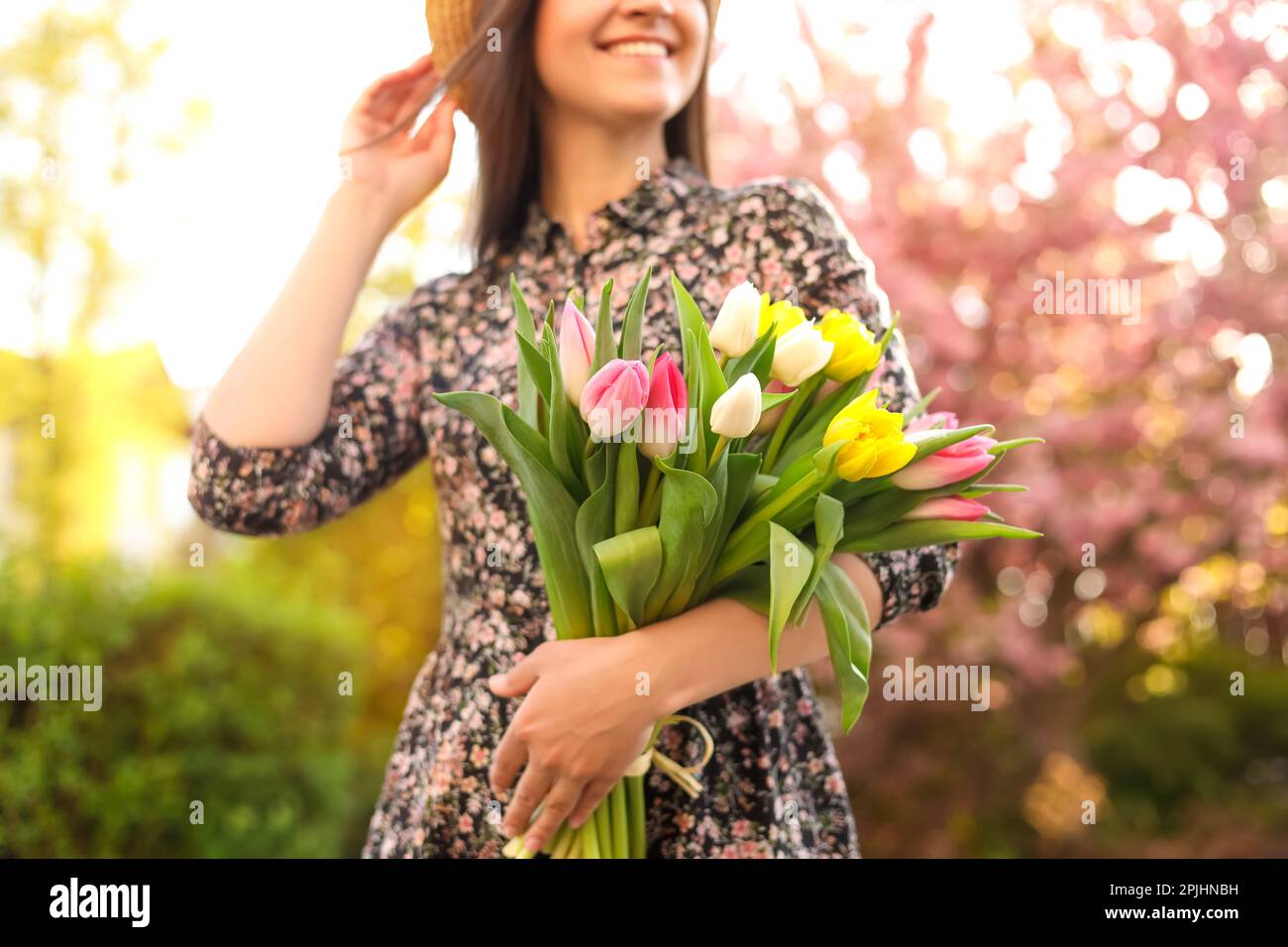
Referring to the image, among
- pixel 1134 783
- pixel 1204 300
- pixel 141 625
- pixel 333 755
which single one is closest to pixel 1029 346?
pixel 1204 300

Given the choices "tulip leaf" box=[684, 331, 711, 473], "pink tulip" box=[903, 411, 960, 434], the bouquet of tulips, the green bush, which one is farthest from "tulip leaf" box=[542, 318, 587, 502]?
the green bush

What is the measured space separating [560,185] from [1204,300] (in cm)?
300

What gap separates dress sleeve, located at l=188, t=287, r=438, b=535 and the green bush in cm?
208

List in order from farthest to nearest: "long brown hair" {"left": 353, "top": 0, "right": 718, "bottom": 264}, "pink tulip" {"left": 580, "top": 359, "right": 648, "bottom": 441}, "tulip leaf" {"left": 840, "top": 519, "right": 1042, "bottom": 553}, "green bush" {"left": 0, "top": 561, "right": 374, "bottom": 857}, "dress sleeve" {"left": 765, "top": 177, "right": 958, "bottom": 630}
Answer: "green bush" {"left": 0, "top": 561, "right": 374, "bottom": 857} < "long brown hair" {"left": 353, "top": 0, "right": 718, "bottom": 264} < "dress sleeve" {"left": 765, "top": 177, "right": 958, "bottom": 630} < "tulip leaf" {"left": 840, "top": 519, "right": 1042, "bottom": 553} < "pink tulip" {"left": 580, "top": 359, "right": 648, "bottom": 441}

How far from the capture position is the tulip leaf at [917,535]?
111 centimetres

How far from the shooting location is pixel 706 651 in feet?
3.84

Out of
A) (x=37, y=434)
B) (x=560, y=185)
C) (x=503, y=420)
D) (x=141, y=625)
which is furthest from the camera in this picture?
(x=37, y=434)

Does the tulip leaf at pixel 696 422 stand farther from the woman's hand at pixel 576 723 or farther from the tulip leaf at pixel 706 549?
the woman's hand at pixel 576 723

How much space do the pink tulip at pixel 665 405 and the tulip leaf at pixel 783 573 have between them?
0.12 metres

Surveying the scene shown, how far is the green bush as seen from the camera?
10.6 feet

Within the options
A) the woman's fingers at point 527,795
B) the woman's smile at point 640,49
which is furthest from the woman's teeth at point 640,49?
the woman's fingers at point 527,795

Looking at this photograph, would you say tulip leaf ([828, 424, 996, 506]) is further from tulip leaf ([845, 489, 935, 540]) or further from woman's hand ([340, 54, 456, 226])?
woman's hand ([340, 54, 456, 226])

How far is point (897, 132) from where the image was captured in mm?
4133
